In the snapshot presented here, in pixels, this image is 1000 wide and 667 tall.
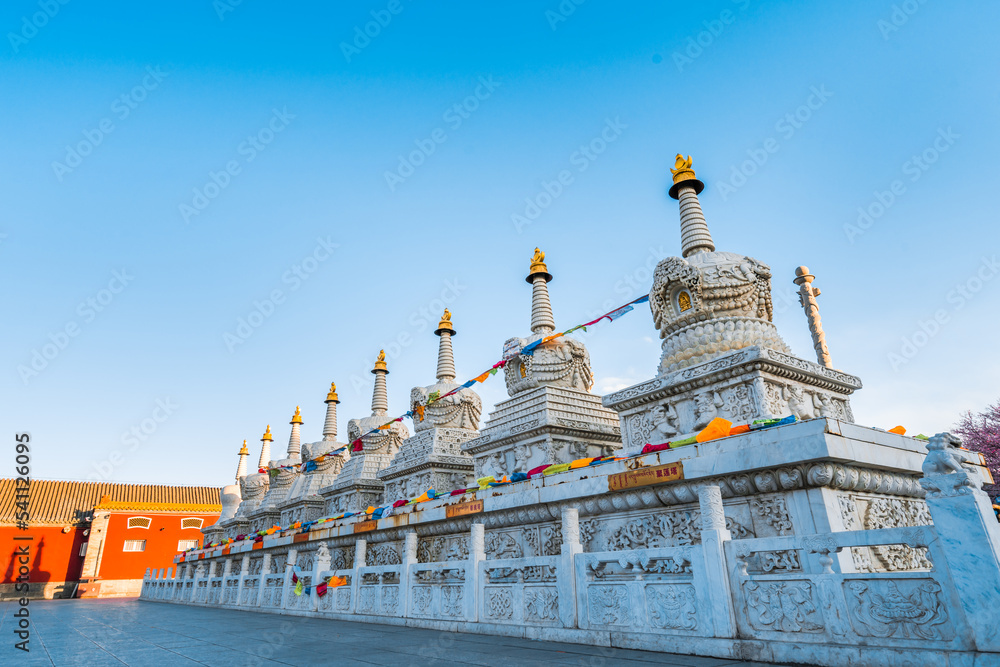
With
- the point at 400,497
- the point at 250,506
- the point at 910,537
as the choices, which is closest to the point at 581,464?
the point at 910,537

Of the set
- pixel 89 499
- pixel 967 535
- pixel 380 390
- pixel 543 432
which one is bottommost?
pixel 967 535

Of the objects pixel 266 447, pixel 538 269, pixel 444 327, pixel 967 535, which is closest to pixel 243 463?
pixel 266 447

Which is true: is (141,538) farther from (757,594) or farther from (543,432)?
(757,594)

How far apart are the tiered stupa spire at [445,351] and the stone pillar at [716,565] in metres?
17.3

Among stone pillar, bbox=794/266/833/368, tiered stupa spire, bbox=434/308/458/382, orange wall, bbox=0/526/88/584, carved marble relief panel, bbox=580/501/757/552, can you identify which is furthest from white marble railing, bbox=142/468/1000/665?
orange wall, bbox=0/526/88/584

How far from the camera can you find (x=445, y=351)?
2380cm

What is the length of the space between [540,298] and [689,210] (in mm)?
6113

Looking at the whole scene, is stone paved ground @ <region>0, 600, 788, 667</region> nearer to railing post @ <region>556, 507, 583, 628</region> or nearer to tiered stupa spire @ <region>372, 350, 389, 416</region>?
railing post @ <region>556, 507, 583, 628</region>

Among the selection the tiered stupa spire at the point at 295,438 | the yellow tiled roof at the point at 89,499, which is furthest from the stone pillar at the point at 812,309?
the yellow tiled roof at the point at 89,499

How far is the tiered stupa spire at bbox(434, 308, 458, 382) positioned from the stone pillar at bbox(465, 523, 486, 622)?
14309 millimetres

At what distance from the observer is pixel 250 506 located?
1254 inches

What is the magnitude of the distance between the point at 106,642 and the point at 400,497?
12123 millimetres

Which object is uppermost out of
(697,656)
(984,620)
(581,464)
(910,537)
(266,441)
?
(266,441)

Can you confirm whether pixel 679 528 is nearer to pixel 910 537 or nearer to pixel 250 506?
pixel 910 537
